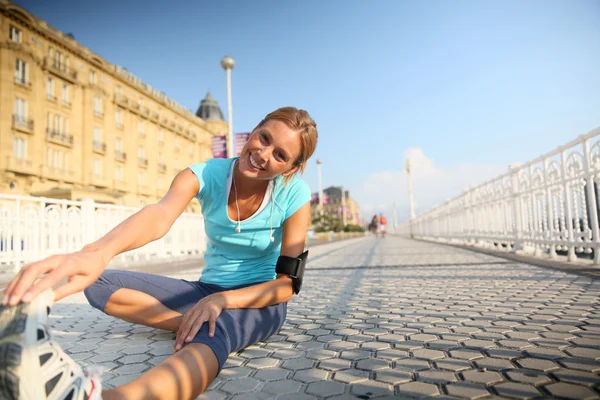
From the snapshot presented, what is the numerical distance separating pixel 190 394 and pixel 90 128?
102 feet

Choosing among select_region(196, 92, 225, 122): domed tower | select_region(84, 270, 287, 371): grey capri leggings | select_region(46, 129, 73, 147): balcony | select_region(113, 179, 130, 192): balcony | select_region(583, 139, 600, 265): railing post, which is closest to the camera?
select_region(84, 270, 287, 371): grey capri leggings

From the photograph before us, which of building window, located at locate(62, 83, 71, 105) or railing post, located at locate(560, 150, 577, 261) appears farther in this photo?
building window, located at locate(62, 83, 71, 105)

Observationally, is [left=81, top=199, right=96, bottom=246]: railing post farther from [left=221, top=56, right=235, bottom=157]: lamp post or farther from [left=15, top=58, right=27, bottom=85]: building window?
[left=15, top=58, right=27, bottom=85]: building window

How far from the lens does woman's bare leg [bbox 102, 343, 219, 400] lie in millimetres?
1075

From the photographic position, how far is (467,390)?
4.39 feet

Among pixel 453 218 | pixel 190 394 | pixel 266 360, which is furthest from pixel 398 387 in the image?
pixel 453 218

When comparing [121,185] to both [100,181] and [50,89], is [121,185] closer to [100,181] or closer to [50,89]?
[100,181]

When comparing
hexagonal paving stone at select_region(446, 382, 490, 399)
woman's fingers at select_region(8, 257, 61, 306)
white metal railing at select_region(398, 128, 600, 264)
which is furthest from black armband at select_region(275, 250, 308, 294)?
white metal railing at select_region(398, 128, 600, 264)

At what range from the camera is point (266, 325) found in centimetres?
184

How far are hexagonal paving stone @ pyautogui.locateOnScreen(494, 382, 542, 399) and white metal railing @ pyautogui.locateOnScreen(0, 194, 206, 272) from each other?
7.66 m

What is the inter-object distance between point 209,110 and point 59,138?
88.2 ft

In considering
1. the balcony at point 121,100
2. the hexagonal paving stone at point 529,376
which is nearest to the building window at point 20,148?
the balcony at point 121,100

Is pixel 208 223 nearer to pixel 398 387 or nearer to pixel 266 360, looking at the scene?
pixel 266 360

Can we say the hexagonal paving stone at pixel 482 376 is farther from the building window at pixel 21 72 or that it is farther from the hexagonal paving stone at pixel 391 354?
the building window at pixel 21 72
